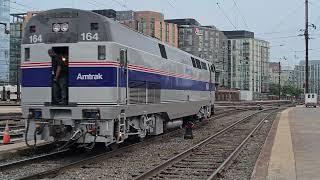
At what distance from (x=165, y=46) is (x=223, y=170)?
8626 millimetres

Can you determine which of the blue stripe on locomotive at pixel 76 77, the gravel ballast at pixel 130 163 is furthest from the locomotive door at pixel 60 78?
the gravel ballast at pixel 130 163

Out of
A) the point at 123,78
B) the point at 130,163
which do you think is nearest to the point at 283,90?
the point at 123,78

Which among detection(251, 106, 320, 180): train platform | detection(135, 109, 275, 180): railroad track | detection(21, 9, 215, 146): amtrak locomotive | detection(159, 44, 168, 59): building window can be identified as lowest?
detection(135, 109, 275, 180): railroad track

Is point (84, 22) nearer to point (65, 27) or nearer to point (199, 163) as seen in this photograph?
point (65, 27)

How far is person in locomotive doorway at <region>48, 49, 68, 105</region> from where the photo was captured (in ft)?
45.7

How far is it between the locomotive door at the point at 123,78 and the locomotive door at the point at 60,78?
4.79 ft

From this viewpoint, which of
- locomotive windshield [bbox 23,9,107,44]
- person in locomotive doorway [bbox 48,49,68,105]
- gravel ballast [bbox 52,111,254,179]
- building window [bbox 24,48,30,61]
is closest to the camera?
gravel ballast [bbox 52,111,254,179]

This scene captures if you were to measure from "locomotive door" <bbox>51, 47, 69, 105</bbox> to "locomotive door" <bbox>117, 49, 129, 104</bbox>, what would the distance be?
1.46 meters

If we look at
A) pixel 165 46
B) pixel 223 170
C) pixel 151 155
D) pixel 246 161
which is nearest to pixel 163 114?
pixel 165 46

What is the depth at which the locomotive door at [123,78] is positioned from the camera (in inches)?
555

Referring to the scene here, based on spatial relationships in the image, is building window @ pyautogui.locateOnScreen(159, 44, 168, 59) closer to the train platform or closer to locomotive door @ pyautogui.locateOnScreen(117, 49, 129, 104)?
locomotive door @ pyautogui.locateOnScreen(117, 49, 129, 104)

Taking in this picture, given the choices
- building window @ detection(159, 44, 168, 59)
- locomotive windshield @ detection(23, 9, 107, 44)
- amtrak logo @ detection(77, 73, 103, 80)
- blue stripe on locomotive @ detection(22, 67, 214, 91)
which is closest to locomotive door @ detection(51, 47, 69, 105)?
blue stripe on locomotive @ detection(22, 67, 214, 91)

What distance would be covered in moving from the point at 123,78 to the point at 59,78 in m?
1.79

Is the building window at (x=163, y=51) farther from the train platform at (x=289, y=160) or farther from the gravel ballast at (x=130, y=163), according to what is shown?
the train platform at (x=289, y=160)
